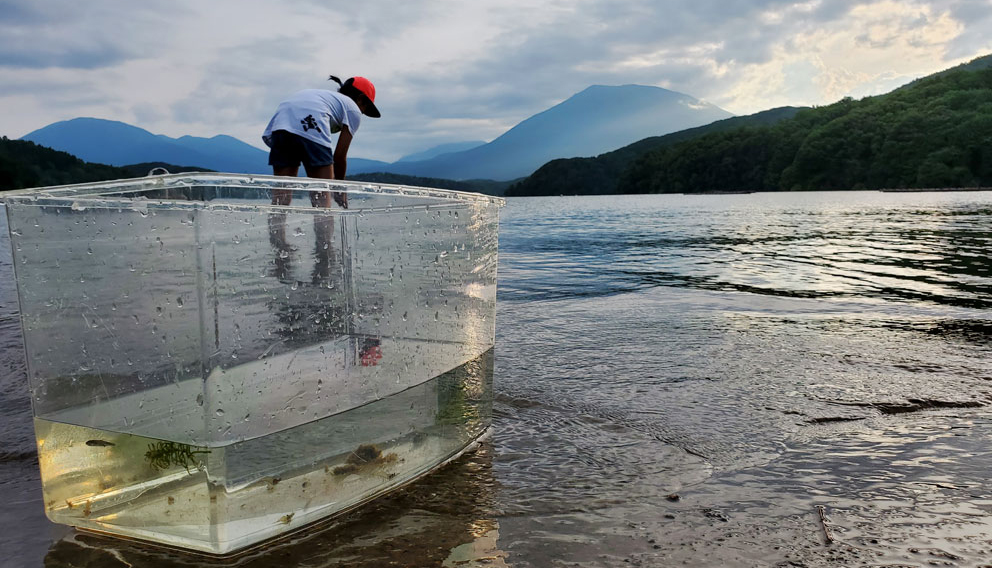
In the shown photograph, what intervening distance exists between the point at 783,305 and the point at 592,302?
2142mm

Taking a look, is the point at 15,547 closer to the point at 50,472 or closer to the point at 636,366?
the point at 50,472

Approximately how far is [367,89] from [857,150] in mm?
115517

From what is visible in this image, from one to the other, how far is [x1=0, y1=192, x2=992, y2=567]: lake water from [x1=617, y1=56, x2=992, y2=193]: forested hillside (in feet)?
322

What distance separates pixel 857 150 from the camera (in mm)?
101812

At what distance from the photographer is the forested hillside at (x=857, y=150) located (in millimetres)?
85688

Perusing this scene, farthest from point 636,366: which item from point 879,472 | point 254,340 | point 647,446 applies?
point 254,340

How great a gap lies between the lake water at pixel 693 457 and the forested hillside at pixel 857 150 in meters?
98.3

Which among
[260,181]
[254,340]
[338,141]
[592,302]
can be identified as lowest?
[592,302]

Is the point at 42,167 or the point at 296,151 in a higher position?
the point at 42,167

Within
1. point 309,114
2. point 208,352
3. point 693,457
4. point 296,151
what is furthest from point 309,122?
point 693,457

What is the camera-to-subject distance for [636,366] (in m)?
4.43

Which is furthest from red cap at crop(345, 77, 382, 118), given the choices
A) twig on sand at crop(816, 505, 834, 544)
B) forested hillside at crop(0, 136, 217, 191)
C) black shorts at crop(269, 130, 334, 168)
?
forested hillside at crop(0, 136, 217, 191)

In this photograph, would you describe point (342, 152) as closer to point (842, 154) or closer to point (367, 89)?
point (367, 89)

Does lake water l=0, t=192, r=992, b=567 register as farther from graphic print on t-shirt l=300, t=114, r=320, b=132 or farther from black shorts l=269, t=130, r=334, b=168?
graphic print on t-shirt l=300, t=114, r=320, b=132
